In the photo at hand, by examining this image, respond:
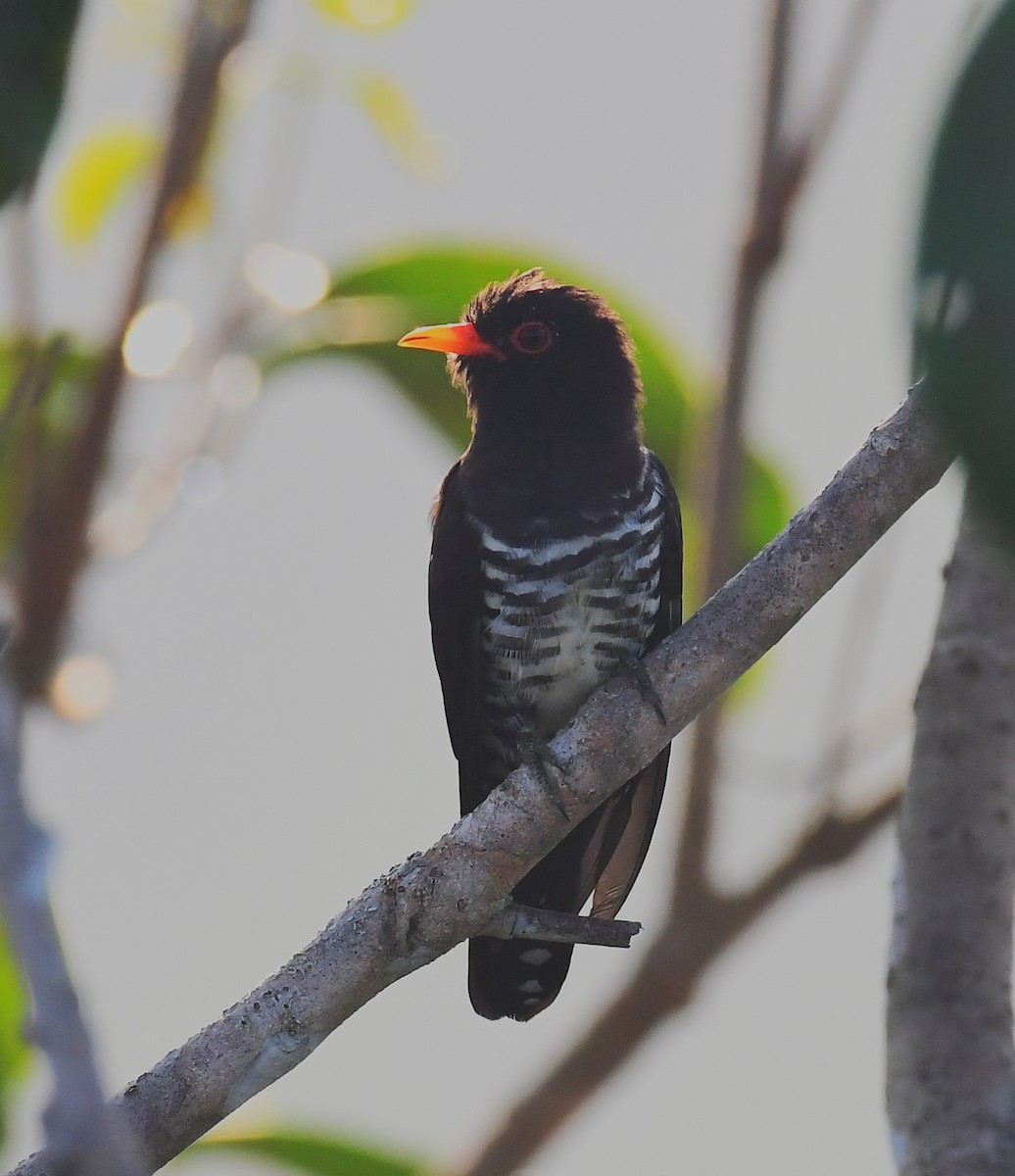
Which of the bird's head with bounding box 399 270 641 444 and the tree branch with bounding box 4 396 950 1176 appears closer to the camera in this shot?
the tree branch with bounding box 4 396 950 1176

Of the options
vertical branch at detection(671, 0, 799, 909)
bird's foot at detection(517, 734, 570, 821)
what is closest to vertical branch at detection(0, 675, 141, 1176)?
bird's foot at detection(517, 734, 570, 821)

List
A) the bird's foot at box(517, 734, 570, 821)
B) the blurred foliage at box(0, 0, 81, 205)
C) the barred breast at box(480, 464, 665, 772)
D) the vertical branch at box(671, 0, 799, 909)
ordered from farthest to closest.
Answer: the vertical branch at box(671, 0, 799, 909), the barred breast at box(480, 464, 665, 772), the bird's foot at box(517, 734, 570, 821), the blurred foliage at box(0, 0, 81, 205)

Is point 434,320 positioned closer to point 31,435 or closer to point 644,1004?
point 31,435

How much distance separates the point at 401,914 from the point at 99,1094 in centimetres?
119

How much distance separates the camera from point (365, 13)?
3.02 meters

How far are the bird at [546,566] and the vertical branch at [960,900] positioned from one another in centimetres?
60

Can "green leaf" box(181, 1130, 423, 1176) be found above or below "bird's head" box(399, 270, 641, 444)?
below

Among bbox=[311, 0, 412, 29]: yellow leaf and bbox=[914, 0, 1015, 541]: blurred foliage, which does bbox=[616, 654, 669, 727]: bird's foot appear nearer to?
bbox=[914, 0, 1015, 541]: blurred foliage

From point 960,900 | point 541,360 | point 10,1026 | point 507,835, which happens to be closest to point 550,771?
point 507,835

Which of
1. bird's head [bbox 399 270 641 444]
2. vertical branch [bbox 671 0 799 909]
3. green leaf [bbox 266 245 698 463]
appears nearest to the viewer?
vertical branch [bbox 671 0 799 909]

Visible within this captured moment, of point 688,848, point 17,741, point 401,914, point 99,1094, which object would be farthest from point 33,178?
point 688,848

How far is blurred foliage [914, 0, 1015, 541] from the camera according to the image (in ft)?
1.98

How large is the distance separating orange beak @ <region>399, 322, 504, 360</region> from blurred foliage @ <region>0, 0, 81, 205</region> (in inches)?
76.3

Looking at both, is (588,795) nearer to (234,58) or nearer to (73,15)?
(73,15)
